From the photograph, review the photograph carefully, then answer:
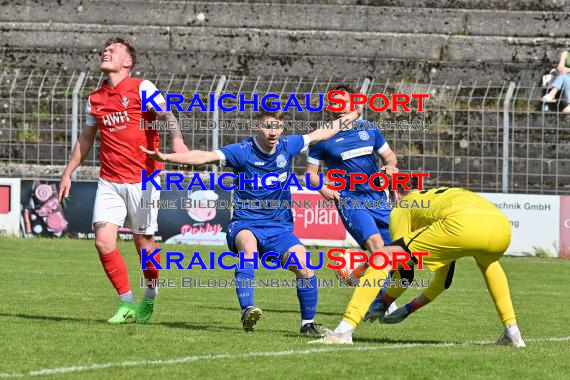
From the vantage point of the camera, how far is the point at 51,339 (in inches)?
351

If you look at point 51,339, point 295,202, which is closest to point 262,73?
point 295,202

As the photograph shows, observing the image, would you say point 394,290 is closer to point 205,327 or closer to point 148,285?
point 205,327

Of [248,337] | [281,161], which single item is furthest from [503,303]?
[281,161]

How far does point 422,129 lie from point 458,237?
13.2 m

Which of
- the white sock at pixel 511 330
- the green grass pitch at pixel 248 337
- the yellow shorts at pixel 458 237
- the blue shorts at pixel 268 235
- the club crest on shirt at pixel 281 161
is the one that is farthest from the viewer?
the club crest on shirt at pixel 281 161

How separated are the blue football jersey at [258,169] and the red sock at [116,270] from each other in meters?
1.21

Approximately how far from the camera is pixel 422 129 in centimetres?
2167

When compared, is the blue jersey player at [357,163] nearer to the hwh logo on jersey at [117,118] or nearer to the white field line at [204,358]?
the hwh logo on jersey at [117,118]

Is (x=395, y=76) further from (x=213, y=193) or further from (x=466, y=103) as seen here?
(x=213, y=193)

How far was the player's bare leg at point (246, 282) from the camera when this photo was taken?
9633mm

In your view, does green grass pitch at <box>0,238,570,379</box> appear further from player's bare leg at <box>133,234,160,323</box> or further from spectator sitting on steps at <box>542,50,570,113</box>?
spectator sitting on steps at <box>542,50,570,113</box>

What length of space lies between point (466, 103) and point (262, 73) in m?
A: 5.09

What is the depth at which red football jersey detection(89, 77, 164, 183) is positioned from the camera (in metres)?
10.6

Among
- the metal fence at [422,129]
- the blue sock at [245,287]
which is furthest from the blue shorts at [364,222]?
the metal fence at [422,129]
